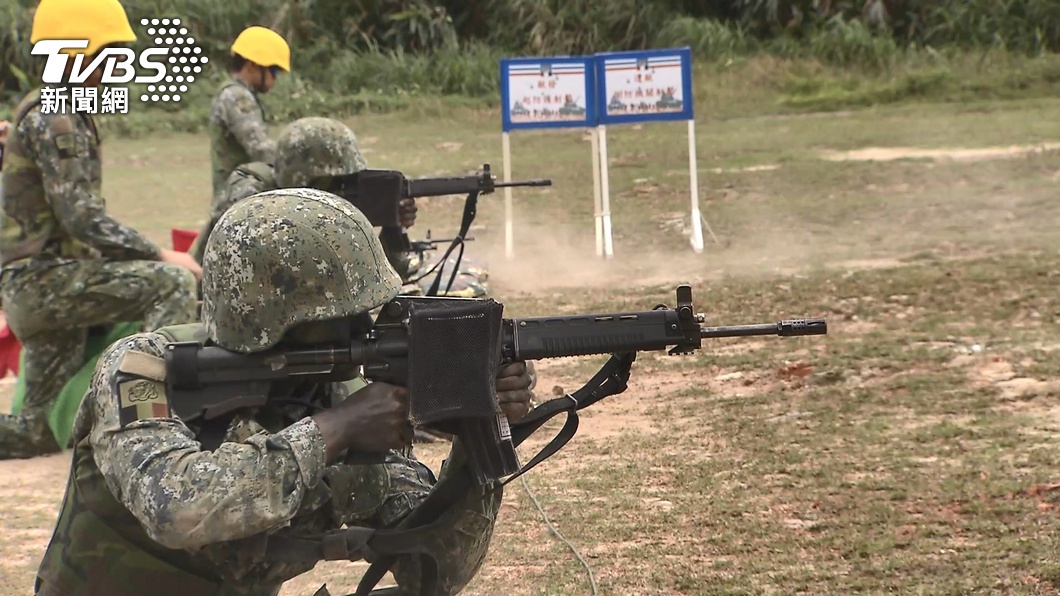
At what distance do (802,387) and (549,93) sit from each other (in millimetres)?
5533

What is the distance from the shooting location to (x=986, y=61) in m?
16.6

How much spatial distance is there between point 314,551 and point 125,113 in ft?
52.7

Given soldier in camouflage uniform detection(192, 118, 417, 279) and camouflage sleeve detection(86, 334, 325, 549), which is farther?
soldier in camouflage uniform detection(192, 118, 417, 279)

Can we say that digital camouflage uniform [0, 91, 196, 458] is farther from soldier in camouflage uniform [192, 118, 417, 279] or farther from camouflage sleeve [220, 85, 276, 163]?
camouflage sleeve [220, 85, 276, 163]

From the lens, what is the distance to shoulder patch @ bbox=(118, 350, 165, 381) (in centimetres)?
279

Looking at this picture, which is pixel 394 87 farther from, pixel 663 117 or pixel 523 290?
pixel 523 290

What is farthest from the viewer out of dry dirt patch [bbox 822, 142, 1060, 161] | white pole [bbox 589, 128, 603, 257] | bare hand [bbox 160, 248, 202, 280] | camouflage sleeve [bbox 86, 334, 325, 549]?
dry dirt patch [bbox 822, 142, 1060, 161]

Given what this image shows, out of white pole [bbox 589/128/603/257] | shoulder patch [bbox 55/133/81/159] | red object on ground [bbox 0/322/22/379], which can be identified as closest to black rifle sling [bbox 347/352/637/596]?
shoulder patch [bbox 55/133/81/159]

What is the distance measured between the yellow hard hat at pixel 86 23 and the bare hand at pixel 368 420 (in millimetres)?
3616

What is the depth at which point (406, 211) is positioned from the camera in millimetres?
6535

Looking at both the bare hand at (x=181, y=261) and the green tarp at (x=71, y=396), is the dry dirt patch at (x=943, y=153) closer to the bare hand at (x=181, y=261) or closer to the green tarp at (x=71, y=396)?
the bare hand at (x=181, y=261)

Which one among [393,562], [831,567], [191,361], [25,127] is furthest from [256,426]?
[25,127]

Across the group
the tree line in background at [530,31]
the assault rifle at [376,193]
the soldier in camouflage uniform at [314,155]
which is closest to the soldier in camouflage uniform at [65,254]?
the soldier in camouflage uniform at [314,155]

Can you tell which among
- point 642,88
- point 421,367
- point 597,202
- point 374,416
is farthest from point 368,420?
point 642,88
